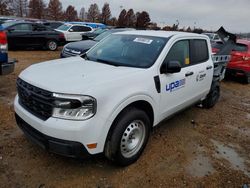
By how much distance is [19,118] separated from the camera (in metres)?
2.95

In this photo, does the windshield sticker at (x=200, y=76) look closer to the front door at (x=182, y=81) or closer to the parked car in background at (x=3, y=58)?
the front door at (x=182, y=81)

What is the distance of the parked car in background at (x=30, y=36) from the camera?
38.4 ft

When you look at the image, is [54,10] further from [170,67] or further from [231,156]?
[231,156]

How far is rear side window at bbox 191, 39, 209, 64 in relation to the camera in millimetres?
4180

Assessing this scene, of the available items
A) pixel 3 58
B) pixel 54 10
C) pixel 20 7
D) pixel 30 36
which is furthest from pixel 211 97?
pixel 20 7

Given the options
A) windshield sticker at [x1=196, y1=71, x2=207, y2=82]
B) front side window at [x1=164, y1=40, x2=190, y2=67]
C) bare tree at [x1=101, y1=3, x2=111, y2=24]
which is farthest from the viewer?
bare tree at [x1=101, y1=3, x2=111, y2=24]

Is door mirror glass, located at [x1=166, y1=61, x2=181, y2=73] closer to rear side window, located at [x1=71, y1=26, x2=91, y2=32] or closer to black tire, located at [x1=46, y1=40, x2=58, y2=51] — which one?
black tire, located at [x1=46, y1=40, x2=58, y2=51]

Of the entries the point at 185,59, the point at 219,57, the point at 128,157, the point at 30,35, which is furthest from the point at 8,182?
the point at 30,35

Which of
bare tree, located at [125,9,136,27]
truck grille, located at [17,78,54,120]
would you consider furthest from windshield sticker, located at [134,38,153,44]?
bare tree, located at [125,9,136,27]

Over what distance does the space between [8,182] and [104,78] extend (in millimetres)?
1676

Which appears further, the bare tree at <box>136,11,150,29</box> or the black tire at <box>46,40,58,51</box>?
the bare tree at <box>136,11,150,29</box>

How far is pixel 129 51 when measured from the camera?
361 cm

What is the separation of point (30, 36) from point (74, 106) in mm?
11436

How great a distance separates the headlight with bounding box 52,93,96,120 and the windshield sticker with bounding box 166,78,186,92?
55.6 inches
